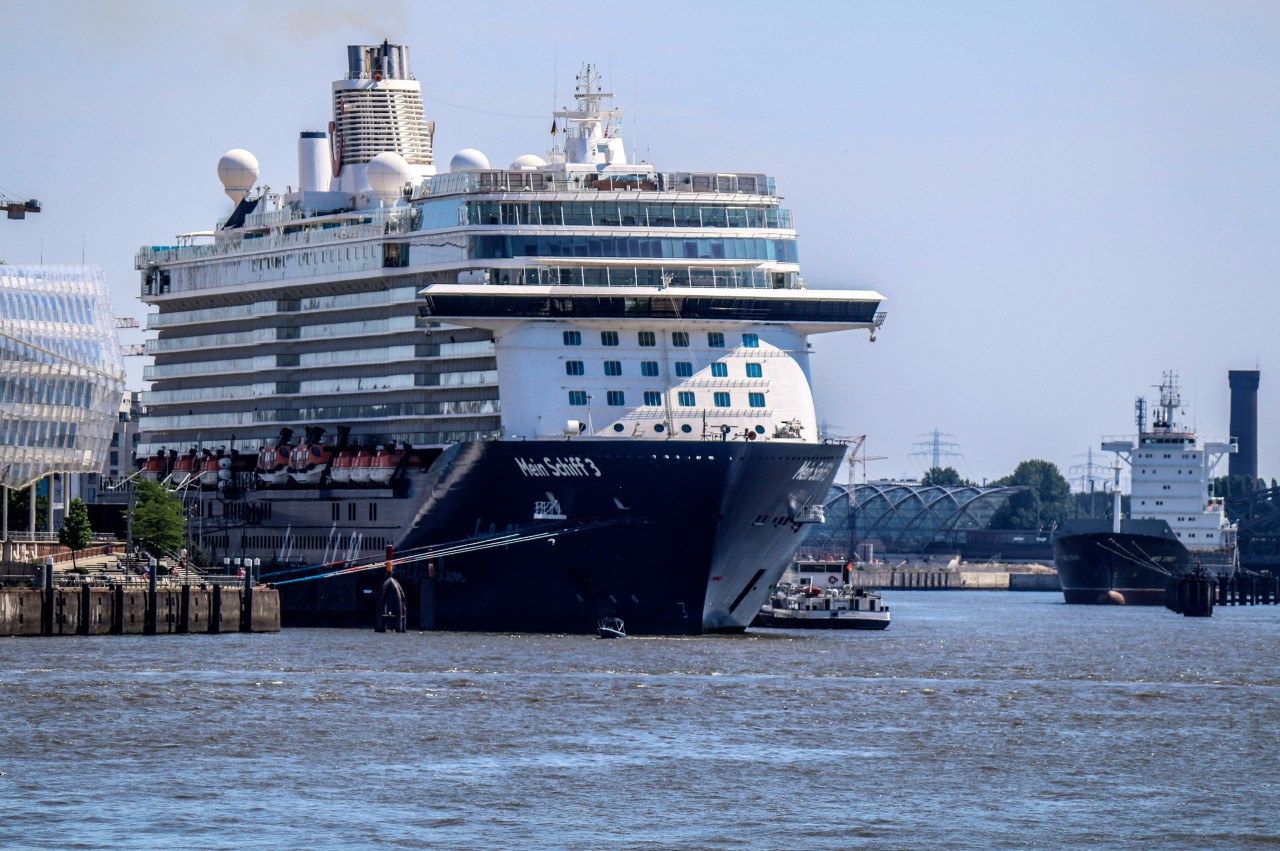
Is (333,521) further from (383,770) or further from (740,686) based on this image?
(383,770)

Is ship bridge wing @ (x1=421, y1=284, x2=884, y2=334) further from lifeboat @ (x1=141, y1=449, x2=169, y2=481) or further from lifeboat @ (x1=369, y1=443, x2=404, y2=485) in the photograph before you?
lifeboat @ (x1=141, y1=449, x2=169, y2=481)

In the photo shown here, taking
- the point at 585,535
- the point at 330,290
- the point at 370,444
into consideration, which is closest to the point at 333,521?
the point at 370,444

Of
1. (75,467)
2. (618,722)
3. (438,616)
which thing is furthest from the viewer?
(75,467)

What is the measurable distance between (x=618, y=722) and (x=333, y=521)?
114 ft

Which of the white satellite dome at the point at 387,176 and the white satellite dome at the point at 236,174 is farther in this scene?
the white satellite dome at the point at 236,174

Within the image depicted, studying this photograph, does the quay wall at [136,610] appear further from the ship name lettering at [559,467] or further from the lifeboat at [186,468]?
the ship name lettering at [559,467]

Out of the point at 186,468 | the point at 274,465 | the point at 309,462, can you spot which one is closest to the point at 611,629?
the point at 309,462

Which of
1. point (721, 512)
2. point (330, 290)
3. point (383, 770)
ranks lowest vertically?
point (383, 770)

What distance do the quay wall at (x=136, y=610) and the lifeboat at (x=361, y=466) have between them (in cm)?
484

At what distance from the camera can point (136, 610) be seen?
270 feet

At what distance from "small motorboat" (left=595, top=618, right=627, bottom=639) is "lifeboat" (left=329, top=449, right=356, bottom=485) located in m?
13.4

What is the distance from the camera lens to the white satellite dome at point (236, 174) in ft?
340

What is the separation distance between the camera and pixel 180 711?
55.8 meters

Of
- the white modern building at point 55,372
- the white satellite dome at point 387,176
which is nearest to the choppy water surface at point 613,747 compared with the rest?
the white satellite dome at point 387,176
